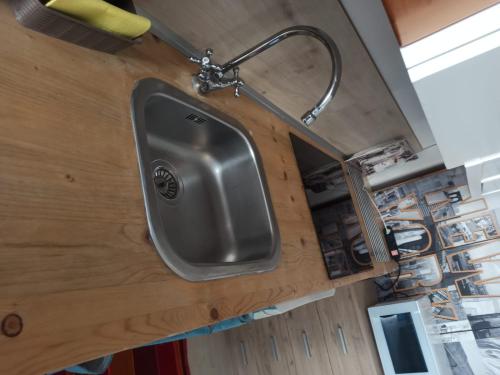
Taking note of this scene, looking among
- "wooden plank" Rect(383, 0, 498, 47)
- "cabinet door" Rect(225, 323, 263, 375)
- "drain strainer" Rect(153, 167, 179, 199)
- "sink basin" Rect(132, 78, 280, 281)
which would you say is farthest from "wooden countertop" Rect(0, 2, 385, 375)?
"cabinet door" Rect(225, 323, 263, 375)

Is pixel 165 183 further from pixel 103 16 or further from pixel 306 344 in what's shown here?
pixel 306 344

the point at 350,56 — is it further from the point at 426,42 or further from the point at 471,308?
the point at 471,308

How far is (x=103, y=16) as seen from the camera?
59 centimetres

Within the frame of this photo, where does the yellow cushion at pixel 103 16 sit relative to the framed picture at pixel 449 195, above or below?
above

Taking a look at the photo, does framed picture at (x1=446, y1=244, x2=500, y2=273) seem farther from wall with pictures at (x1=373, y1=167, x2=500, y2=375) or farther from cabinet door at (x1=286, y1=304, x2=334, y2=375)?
cabinet door at (x1=286, y1=304, x2=334, y2=375)

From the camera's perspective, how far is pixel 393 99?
1.54 meters

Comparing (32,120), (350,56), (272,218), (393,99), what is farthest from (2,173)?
(393,99)

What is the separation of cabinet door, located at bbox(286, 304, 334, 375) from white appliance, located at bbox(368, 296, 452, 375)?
0.34m

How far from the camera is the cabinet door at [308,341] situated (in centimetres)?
231

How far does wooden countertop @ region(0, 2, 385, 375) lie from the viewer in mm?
420

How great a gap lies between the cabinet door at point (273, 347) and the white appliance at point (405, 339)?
55 cm

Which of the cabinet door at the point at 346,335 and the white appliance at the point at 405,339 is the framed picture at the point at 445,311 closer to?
the white appliance at the point at 405,339

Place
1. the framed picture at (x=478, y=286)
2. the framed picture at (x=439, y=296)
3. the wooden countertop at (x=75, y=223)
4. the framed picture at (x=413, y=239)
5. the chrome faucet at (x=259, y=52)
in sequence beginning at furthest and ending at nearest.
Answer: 1. the framed picture at (x=413, y=239)
2. the framed picture at (x=439, y=296)
3. the framed picture at (x=478, y=286)
4. the chrome faucet at (x=259, y=52)
5. the wooden countertop at (x=75, y=223)

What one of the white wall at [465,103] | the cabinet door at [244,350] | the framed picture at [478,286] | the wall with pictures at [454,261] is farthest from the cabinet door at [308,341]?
the white wall at [465,103]
